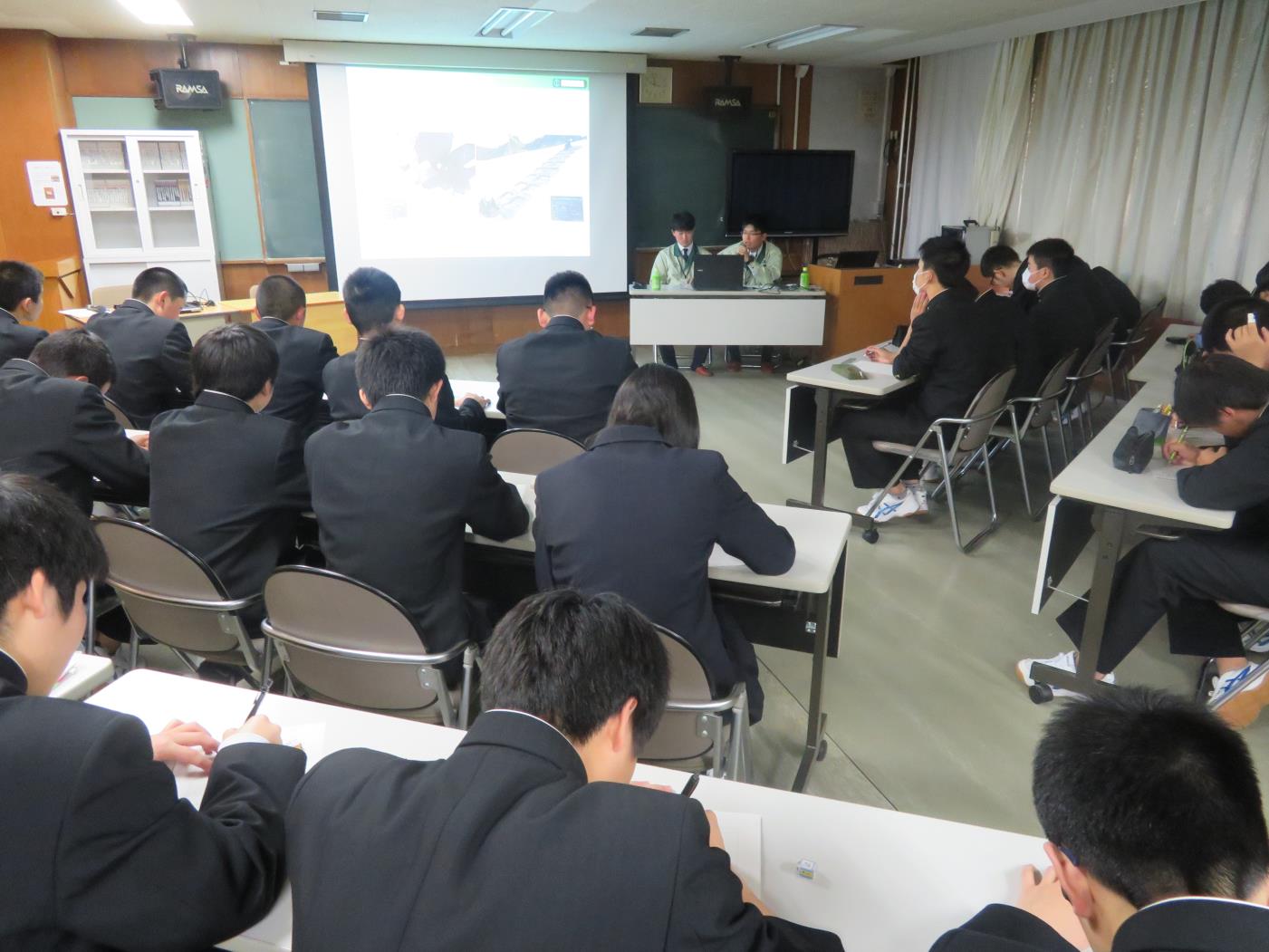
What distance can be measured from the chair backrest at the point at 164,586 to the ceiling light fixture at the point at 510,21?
4428mm

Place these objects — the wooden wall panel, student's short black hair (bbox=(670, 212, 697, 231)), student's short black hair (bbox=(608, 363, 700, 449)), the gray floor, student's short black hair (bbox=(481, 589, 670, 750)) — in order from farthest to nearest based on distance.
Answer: student's short black hair (bbox=(670, 212, 697, 231)) → the wooden wall panel → the gray floor → student's short black hair (bbox=(608, 363, 700, 449)) → student's short black hair (bbox=(481, 589, 670, 750))

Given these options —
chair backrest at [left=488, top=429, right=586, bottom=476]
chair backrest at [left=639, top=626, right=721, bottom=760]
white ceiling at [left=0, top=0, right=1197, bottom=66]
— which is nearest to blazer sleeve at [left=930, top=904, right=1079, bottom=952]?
chair backrest at [left=639, top=626, right=721, bottom=760]

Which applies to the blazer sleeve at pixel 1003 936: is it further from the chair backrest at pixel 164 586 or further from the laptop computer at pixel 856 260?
the laptop computer at pixel 856 260

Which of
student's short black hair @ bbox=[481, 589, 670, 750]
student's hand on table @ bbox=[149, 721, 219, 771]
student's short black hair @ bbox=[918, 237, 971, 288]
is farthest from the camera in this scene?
student's short black hair @ bbox=[918, 237, 971, 288]

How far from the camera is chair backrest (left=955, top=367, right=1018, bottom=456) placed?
12.2 ft

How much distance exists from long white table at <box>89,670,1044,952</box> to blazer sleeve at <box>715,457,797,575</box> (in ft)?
2.20

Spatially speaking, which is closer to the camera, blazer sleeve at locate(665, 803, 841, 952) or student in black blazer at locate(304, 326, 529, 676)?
blazer sleeve at locate(665, 803, 841, 952)

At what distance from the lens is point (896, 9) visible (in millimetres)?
5387

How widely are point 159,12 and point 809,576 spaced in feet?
19.5

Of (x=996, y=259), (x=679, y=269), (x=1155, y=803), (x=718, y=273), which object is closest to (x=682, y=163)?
(x=679, y=269)

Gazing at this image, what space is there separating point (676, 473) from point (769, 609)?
0.70 m

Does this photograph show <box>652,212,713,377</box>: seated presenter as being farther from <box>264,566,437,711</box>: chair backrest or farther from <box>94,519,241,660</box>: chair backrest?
<box>264,566,437,711</box>: chair backrest

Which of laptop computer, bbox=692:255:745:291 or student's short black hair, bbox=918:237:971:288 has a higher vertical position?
student's short black hair, bbox=918:237:971:288

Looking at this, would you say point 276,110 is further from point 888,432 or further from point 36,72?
point 888,432
